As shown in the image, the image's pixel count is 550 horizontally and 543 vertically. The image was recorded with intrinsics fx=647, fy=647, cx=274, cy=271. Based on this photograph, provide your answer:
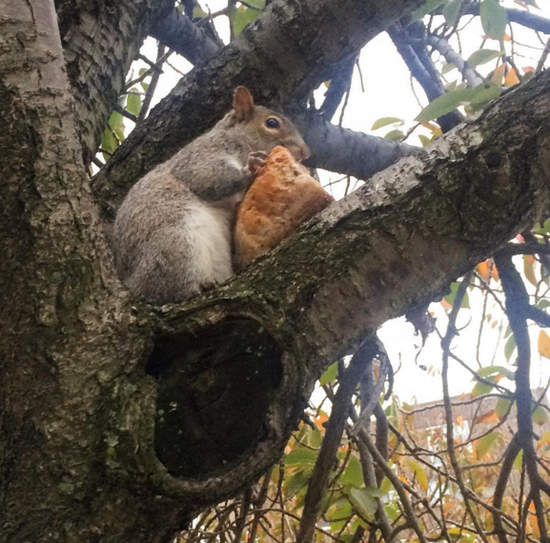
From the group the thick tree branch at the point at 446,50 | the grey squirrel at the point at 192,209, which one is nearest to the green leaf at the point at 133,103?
the grey squirrel at the point at 192,209

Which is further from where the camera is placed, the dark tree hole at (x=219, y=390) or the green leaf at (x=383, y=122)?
the green leaf at (x=383, y=122)

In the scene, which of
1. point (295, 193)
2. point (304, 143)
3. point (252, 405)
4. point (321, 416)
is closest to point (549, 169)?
point (295, 193)

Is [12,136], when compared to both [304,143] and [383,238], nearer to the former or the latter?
[383,238]

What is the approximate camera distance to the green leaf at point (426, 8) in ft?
5.26

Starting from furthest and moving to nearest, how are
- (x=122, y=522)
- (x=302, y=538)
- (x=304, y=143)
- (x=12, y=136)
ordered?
(x=304, y=143) < (x=302, y=538) < (x=12, y=136) < (x=122, y=522)

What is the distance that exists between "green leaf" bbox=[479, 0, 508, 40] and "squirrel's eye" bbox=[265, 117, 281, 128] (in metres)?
0.60

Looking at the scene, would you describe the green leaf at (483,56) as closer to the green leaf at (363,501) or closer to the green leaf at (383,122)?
the green leaf at (383,122)

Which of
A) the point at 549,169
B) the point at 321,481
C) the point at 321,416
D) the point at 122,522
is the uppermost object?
the point at 321,416

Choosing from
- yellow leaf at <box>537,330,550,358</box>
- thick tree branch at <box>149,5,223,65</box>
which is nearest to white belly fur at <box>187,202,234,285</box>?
thick tree branch at <box>149,5,223,65</box>

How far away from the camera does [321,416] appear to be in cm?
246

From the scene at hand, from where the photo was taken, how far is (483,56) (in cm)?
180

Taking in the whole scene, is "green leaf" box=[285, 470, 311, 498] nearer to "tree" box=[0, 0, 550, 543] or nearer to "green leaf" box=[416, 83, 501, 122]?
"tree" box=[0, 0, 550, 543]

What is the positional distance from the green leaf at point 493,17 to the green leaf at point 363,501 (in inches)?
45.8

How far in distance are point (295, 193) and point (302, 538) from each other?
0.75 meters
